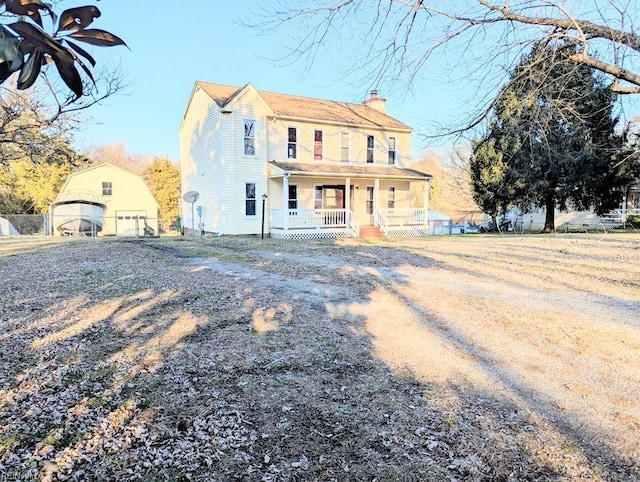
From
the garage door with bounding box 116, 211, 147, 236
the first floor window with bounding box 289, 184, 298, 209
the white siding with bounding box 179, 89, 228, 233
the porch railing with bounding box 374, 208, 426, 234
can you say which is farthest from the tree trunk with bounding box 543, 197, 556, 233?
the garage door with bounding box 116, 211, 147, 236

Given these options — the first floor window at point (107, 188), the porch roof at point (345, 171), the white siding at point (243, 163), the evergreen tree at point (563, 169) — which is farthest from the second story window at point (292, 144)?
the first floor window at point (107, 188)

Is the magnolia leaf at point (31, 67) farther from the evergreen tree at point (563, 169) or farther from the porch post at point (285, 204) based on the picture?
the evergreen tree at point (563, 169)

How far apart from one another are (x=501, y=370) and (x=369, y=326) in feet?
4.94

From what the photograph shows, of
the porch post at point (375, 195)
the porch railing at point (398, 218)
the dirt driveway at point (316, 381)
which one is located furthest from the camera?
the porch railing at point (398, 218)

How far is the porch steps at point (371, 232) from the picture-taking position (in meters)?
19.5

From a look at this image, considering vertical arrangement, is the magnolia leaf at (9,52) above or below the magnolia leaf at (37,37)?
below

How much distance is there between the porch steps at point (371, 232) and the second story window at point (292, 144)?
461 cm

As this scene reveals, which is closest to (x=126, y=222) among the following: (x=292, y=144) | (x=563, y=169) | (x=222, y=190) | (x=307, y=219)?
(x=222, y=190)

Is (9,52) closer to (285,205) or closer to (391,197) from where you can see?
(285,205)

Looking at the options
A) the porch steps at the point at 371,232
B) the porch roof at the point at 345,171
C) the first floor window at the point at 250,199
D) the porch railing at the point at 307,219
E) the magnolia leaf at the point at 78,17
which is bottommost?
the porch steps at the point at 371,232

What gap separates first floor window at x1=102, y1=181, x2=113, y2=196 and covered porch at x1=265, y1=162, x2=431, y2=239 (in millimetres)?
17476

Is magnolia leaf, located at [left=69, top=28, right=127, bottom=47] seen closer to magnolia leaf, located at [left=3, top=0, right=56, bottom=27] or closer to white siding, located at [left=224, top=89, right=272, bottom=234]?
magnolia leaf, located at [left=3, top=0, right=56, bottom=27]

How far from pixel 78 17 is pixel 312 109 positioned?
66.2ft

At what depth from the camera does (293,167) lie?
18.0 meters
